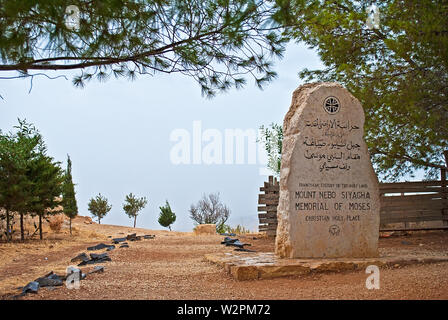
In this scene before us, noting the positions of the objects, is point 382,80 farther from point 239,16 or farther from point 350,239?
point 239,16

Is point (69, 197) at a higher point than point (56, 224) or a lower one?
higher

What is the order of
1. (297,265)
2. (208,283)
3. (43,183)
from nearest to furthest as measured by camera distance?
(208,283), (297,265), (43,183)

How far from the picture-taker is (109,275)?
661 cm

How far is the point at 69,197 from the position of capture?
17.1 metres

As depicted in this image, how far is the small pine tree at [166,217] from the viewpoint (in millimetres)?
23391

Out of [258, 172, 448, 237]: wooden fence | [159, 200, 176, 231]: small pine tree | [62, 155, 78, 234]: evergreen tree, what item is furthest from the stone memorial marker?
[159, 200, 176, 231]: small pine tree

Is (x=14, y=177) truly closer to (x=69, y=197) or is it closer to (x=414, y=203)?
(x=69, y=197)

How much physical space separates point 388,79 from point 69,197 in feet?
41.9

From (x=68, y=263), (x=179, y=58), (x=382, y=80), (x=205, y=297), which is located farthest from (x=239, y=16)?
(x=382, y=80)

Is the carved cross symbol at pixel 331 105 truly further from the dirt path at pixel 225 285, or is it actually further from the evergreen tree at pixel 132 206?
the evergreen tree at pixel 132 206

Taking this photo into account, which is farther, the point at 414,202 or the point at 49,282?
the point at 414,202

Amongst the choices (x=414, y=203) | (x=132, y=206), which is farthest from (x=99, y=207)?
(x=414, y=203)

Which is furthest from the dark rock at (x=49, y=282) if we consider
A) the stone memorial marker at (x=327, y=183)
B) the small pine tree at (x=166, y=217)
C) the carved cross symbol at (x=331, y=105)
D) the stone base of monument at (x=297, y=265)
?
the small pine tree at (x=166, y=217)

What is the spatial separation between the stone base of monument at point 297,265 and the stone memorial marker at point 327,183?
1.17 feet
